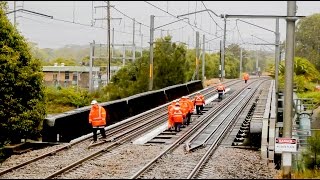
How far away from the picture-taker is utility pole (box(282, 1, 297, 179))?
14.0m

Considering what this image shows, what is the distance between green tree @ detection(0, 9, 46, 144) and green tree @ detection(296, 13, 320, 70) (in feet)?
137

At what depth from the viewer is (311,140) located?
19.8 metres

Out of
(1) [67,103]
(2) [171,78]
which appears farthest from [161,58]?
(1) [67,103]

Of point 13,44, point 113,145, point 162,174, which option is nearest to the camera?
point 162,174

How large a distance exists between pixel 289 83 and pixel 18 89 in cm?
1128

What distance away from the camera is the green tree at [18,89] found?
20453 mm

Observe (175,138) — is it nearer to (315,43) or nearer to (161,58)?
(161,58)

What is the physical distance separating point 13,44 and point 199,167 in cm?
1029

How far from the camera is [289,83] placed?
1458 centimetres

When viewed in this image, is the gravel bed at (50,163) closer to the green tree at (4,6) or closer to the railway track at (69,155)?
the railway track at (69,155)

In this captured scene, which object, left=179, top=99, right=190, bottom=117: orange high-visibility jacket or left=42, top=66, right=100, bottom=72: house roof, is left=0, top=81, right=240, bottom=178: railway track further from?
left=42, top=66, right=100, bottom=72: house roof

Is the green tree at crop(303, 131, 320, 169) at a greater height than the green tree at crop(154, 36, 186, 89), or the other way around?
the green tree at crop(154, 36, 186, 89)

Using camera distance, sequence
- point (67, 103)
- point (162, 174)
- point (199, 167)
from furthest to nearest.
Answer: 1. point (67, 103)
2. point (199, 167)
3. point (162, 174)

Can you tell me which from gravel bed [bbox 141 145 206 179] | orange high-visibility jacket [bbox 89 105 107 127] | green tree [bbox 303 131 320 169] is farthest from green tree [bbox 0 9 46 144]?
green tree [bbox 303 131 320 169]
